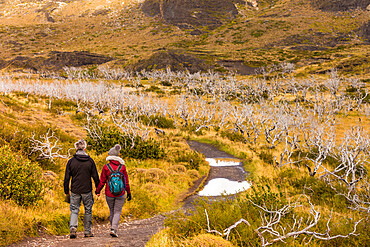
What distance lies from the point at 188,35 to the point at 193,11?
130ft

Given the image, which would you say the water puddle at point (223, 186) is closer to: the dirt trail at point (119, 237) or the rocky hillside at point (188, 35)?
the dirt trail at point (119, 237)

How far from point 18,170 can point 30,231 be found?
1.82m

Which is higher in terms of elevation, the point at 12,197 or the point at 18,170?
the point at 18,170

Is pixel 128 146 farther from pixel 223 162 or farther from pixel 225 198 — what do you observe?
pixel 225 198

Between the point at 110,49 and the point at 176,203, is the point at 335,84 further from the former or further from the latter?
the point at 110,49

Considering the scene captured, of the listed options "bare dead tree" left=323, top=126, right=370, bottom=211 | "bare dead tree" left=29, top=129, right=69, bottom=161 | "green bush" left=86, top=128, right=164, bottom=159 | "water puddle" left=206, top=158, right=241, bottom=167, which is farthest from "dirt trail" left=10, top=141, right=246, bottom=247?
"water puddle" left=206, top=158, right=241, bottom=167

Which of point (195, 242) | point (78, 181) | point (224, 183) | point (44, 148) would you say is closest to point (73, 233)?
point (78, 181)

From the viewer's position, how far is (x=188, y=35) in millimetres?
138250

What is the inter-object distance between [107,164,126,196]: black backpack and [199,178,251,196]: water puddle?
592cm

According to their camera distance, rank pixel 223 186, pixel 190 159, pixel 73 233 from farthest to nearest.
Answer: pixel 190 159, pixel 223 186, pixel 73 233

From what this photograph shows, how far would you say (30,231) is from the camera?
15.6 ft

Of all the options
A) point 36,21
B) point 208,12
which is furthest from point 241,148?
point 36,21

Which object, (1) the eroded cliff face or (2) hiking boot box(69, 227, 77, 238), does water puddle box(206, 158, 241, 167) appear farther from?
(1) the eroded cliff face

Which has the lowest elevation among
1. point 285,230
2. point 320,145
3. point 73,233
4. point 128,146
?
point 128,146
